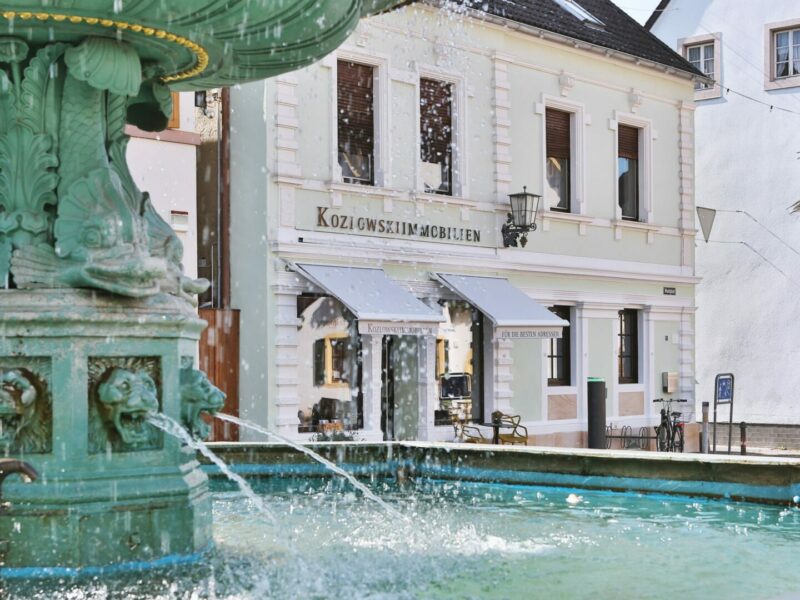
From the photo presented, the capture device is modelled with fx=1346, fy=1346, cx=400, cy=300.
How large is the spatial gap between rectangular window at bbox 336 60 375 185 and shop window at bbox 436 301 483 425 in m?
2.53

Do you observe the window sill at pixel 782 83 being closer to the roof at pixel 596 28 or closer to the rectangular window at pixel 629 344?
the roof at pixel 596 28

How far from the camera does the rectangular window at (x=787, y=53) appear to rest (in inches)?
1107

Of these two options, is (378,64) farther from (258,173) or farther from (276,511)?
(276,511)

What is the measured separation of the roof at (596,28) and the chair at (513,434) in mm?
6125

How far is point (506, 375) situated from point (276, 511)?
1343 centimetres

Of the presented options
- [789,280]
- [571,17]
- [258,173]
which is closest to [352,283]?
[258,173]

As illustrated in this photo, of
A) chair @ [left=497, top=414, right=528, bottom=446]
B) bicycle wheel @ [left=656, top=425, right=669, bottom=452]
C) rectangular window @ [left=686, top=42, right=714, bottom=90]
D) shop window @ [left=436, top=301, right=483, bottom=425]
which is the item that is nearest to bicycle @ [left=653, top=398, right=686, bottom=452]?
bicycle wheel @ [left=656, top=425, right=669, bottom=452]

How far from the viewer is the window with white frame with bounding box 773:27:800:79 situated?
2812cm

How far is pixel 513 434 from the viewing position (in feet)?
65.2

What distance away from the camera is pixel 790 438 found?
26578 mm

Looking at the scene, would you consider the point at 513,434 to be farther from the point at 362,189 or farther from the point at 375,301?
the point at 362,189

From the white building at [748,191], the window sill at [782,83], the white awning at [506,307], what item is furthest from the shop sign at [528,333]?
the window sill at [782,83]

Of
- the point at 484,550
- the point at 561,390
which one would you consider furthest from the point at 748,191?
the point at 484,550

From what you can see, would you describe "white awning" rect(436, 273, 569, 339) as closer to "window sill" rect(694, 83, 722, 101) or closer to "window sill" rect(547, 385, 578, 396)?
"window sill" rect(547, 385, 578, 396)
